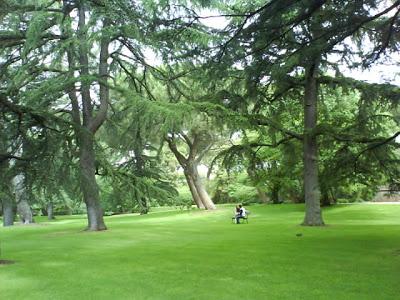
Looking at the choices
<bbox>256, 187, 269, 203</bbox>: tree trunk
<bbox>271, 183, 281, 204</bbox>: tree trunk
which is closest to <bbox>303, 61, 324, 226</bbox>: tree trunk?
<bbox>271, 183, 281, 204</bbox>: tree trunk

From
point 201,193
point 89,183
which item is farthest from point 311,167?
point 201,193

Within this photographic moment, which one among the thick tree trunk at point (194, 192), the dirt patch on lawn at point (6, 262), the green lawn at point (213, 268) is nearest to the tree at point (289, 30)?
the green lawn at point (213, 268)

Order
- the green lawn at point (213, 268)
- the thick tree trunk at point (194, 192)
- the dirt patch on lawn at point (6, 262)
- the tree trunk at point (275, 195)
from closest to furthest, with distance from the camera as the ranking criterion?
the green lawn at point (213, 268) < the dirt patch on lawn at point (6, 262) < the thick tree trunk at point (194, 192) < the tree trunk at point (275, 195)

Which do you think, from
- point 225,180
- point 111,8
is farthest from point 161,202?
point 225,180

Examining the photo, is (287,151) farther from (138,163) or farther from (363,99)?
(138,163)

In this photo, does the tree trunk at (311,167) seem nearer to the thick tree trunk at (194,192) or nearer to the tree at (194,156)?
the tree at (194,156)

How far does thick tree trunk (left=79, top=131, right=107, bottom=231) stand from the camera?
11.9 metres

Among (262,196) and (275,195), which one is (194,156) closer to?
(275,195)

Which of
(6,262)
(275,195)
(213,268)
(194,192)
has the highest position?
(194,192)

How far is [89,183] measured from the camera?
1177cm

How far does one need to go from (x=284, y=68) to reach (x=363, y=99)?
6588mm

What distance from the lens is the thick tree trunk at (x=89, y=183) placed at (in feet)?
38.9

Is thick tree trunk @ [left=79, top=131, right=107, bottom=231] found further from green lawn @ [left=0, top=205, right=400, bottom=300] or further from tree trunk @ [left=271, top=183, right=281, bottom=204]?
tree trunk @ [left=271, top=183, right=281, bottom=204]

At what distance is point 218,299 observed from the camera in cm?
677
